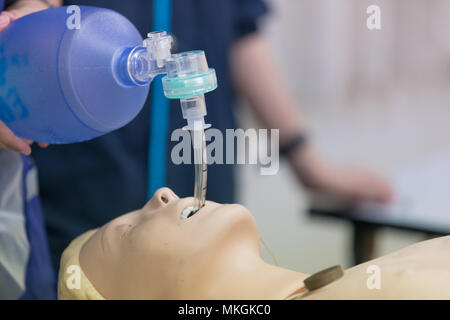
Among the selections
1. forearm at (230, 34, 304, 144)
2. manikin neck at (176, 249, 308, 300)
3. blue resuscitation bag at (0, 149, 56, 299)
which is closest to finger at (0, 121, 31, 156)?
blue resuscitation bag at (0, 149, 56, 299)

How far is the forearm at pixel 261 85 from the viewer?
1.04 meters

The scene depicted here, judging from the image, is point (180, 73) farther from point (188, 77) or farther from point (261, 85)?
point (261, 85)

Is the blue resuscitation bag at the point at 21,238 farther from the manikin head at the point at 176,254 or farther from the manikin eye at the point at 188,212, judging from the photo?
the manikin eye at the point at 188,212

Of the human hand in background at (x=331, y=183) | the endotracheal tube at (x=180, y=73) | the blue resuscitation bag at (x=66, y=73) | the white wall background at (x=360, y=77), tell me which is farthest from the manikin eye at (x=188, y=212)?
the white wall background at (x=360, y=77)

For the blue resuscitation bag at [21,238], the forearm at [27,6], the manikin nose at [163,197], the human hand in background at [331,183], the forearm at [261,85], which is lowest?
the human hand in background at [331,183]

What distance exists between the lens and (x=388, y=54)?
256cm

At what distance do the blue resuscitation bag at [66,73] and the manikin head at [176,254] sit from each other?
11 centimetres

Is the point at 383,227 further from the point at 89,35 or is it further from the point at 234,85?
the point at 89,35

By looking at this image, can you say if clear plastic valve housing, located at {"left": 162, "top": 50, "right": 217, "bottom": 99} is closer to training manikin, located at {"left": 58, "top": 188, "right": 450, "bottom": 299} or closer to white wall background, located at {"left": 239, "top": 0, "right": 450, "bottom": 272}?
training manikin, located at {"left": 58, "top": 188, "right": 450, "bottom": 299}

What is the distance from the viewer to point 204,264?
0.53 meters

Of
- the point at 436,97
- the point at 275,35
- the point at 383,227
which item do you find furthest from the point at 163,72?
the point at 275,35

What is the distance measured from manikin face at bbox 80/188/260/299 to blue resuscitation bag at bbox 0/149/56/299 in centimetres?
15

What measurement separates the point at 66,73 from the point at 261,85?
619 millimetres
